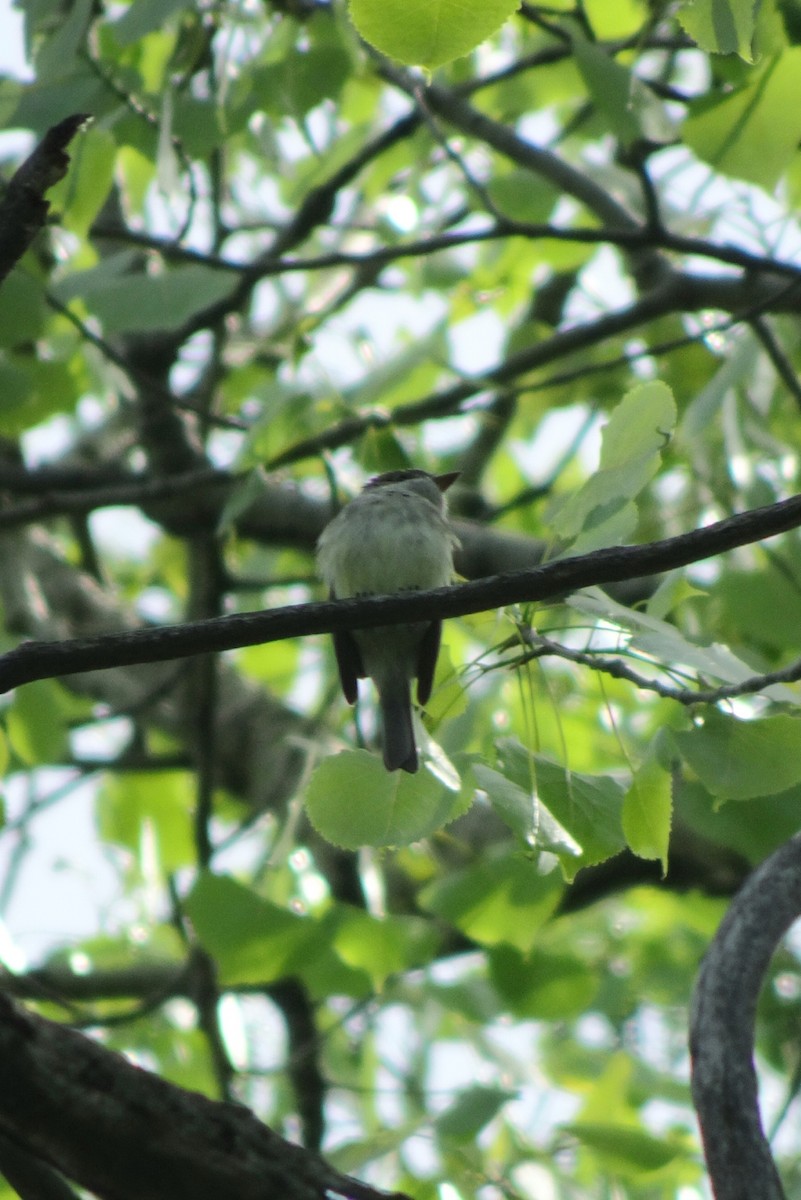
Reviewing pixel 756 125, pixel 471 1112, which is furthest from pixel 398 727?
pixel 756 125

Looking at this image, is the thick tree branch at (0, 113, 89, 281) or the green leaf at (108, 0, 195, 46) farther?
the green leaf at (108, 0, 195, 46)

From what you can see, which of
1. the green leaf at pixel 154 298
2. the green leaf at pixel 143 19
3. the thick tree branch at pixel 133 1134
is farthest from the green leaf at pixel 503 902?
the green leaf at pixel 143 19

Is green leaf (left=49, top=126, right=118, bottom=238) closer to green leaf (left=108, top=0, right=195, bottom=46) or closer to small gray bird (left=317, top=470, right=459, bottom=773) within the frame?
green leaf (left=108, top=0, right=195, bottom=46)

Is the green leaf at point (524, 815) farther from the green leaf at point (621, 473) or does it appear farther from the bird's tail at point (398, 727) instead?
the green leaf at point (621, 473)

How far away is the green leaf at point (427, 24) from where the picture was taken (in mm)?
1989

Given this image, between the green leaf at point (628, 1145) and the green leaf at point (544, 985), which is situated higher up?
the green leaf at point (544, 985)

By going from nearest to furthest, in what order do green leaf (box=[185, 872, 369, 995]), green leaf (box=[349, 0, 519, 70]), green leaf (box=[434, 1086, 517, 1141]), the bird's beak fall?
green leaf (box=[349, 0, 519, 70]), green leaf (box=[434, 1086, 517, 1141]), green leaf (box=[185, 872, 369, 995]), the bird's beak

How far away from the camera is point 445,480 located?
5.30m

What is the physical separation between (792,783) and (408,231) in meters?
3.77

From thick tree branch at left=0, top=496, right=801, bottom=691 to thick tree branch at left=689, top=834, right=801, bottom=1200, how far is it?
0.97 meters

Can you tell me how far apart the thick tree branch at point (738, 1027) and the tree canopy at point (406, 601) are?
0.01 metres

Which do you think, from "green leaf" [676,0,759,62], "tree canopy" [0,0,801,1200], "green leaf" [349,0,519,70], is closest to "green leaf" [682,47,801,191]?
"tree canopy" [0,0,801,1200]

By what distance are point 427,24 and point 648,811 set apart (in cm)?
134

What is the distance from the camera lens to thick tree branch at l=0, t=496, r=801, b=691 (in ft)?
7.38
